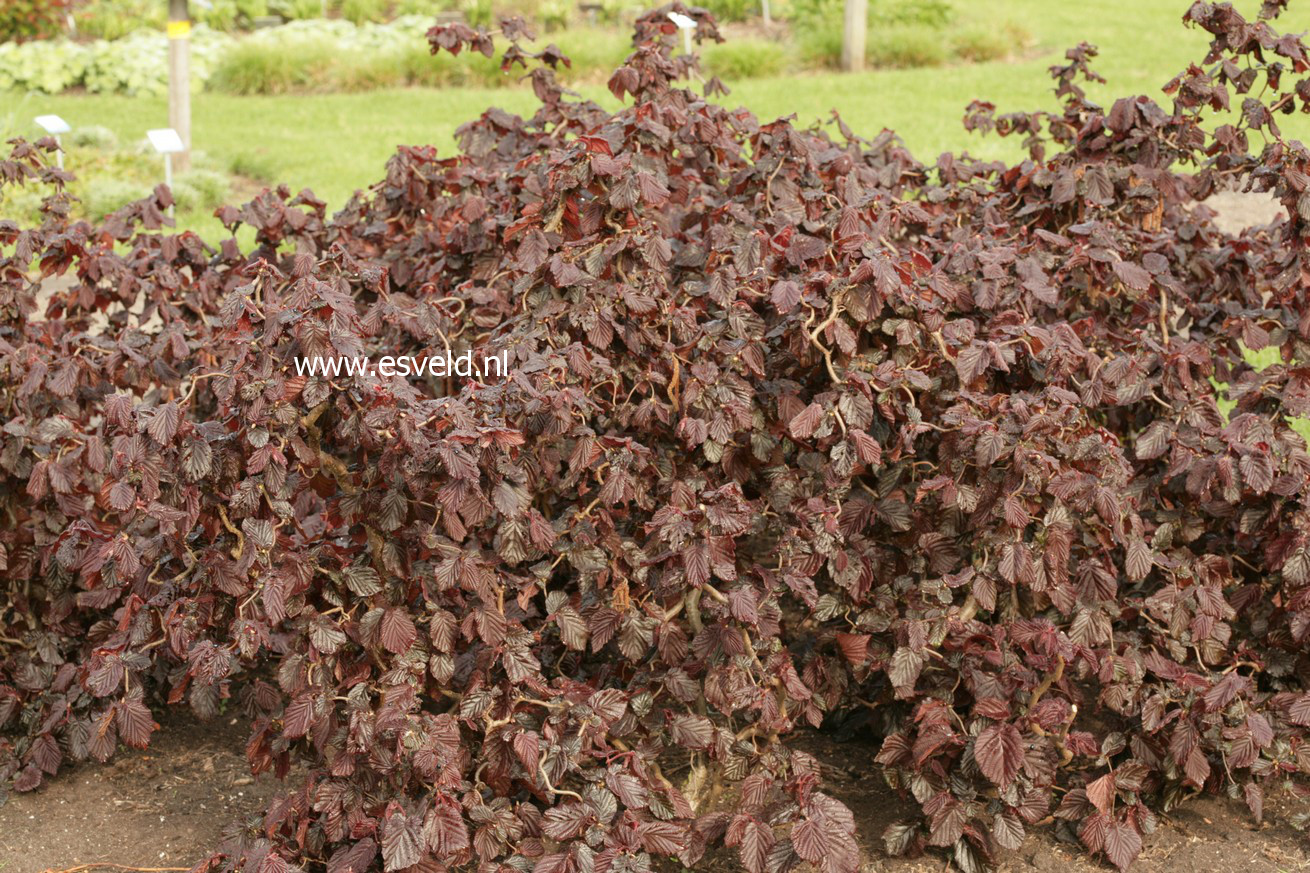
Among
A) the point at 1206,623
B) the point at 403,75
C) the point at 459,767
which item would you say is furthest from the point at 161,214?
the point at 403,75

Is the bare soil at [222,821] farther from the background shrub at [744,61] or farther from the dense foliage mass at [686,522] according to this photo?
the background shrub at [744,61]

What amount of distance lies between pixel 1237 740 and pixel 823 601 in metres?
0.84

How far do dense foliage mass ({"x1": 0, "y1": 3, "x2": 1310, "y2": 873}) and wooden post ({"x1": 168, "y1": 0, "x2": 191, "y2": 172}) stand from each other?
5620 mm

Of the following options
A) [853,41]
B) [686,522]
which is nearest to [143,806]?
[686,522]

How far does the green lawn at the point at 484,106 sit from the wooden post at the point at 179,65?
2.01 feet

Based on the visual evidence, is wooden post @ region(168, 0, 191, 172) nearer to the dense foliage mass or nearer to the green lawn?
the green lawn

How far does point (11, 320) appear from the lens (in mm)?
3234

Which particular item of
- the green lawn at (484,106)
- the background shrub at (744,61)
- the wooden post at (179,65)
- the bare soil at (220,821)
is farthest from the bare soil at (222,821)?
the background shrub at (744,61)

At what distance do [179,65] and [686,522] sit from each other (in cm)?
727

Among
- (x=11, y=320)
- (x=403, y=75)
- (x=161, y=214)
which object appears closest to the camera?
(x=11, y=320)

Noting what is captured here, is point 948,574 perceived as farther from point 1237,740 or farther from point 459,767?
point 459,767

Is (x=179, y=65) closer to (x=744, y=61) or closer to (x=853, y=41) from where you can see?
(x=744, y=61)

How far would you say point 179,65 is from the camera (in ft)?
27.7

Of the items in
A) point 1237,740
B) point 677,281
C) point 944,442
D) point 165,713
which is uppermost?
point 677,281
